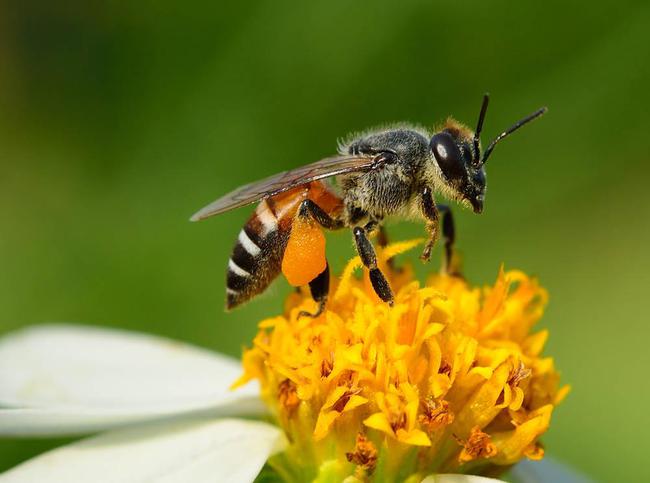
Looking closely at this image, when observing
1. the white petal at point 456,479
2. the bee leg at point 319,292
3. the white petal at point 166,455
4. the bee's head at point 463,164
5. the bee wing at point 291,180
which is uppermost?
the bee wing at point 291,180

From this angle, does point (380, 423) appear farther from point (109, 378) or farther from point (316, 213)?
point (109, 378)

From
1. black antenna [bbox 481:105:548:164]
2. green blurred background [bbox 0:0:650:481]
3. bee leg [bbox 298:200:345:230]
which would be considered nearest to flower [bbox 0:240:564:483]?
bee leg [bbox 298:200:345:230]

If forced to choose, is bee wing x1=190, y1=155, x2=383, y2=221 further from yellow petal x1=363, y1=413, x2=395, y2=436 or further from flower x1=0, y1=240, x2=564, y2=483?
yellow petal x1=363, y1=413, x2=395, y2=436

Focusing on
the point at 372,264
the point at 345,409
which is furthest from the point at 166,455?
the point at 372,264

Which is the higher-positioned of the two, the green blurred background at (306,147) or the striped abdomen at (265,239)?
the green blurred background at (306,147)

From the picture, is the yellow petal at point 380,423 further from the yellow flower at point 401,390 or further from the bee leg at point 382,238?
the bee leg at point 382,238

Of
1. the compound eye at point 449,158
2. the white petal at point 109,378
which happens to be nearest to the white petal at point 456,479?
the white petal at point 109,378

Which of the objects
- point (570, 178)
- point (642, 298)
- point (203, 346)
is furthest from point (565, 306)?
point (203, 346)
